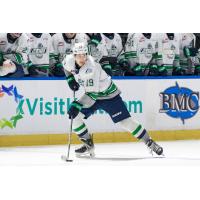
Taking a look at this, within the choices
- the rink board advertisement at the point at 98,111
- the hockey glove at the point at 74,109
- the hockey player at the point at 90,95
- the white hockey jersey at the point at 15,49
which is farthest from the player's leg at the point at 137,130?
the white hockey jersey at the point at 15,49

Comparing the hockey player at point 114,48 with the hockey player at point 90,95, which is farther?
the hockey player at point 114,48

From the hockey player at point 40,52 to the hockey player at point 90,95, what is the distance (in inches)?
59.6

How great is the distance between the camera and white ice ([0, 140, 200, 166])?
23.2 feet

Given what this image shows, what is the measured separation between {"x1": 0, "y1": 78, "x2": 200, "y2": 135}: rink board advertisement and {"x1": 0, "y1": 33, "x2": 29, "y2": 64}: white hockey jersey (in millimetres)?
402

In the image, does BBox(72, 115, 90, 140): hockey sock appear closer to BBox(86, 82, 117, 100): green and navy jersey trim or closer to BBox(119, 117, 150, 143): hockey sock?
BBox(86, 82, 117, 100): green and navy jersey trim

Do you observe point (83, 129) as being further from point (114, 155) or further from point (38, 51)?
point (38, 51)

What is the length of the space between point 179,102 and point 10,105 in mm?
2115

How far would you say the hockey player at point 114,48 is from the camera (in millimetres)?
8922

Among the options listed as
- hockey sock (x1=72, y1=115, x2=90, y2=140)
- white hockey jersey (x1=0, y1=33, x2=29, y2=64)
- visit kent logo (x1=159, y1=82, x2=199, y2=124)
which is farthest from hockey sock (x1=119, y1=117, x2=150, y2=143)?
white hockey jersey (x1=0, y1=33, x2=29, y2=64)

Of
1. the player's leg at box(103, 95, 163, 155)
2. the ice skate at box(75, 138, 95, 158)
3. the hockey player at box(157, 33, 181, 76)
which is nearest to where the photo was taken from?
the player's leg at box(103, 95, 163, 155)

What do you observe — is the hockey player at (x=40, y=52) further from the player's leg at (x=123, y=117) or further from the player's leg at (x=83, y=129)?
the player's leg at (x=123, y=117)

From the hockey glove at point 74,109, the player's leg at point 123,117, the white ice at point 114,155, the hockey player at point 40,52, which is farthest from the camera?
the hockey player at point 40,52

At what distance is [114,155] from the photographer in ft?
24.9

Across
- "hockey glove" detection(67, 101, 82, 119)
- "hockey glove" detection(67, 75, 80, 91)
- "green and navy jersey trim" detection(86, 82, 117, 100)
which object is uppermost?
"hockey glove" detection(67, 75, 80, 91)
